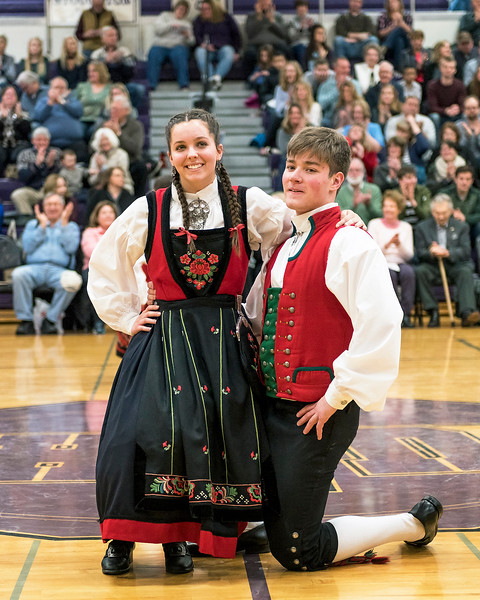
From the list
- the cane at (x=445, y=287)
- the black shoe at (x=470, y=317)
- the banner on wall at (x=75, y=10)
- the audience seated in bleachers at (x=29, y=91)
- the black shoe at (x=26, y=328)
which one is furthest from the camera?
the banner on wall at (x=75, y=10)

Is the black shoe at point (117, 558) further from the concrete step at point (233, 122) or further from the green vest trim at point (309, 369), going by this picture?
the concrete step at point (233, 122)

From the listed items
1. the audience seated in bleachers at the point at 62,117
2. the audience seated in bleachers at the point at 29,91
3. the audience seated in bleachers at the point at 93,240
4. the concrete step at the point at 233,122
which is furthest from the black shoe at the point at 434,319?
the audience seated in bleachers at the point at 29,91

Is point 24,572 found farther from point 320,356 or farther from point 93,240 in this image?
point 93,240

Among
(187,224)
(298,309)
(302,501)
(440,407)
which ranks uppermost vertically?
(187,224)

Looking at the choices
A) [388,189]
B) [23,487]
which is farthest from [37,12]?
[23,487]

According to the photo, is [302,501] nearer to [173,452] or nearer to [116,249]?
[173,452]

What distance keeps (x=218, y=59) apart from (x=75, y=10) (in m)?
2.25

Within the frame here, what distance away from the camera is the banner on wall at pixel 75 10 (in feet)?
43.2

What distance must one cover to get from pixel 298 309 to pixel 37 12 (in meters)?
11.5

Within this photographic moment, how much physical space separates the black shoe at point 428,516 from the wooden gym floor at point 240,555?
0.05 m

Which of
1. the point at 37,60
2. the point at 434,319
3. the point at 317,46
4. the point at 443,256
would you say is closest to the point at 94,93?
the point at 37,60

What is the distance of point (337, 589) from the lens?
277 centimetres

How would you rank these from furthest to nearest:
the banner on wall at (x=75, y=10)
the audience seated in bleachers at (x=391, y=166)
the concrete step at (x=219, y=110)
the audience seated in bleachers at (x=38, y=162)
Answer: the banner on wall at (x=75, y=10)
the concrete step at (x=219, y=110)
the audience seated in bleachers at (x=38, y=162)
the audience seated in bleachers at (x=391, y=166)

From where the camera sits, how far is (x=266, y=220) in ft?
10.4
